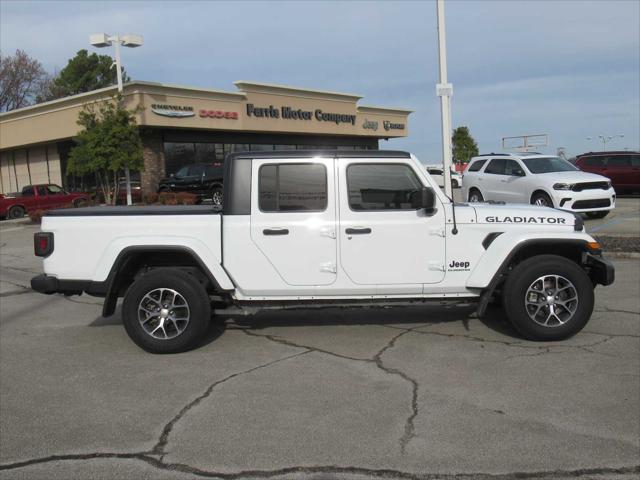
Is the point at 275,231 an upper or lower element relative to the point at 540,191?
lower

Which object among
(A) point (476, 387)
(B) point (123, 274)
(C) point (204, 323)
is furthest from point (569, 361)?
(B) point (123, 274)

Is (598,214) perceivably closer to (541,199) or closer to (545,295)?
(541,199)

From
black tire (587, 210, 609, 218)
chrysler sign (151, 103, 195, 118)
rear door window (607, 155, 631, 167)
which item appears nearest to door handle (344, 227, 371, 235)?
black tire (587, 210, 609, 218)

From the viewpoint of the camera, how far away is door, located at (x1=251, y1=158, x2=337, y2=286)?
223 inches

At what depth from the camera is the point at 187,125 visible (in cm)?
2903

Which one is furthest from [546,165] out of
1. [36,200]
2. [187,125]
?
[36,200]

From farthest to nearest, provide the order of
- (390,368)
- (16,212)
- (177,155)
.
→ (177,155), (16,212), (390,368)

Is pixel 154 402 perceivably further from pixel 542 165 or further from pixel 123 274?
pixel 542 165

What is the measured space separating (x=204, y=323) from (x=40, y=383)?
1.46 meters

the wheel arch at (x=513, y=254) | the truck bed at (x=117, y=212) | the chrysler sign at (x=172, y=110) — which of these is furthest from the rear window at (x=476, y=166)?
the chrysler sign at (x=172, y=110)

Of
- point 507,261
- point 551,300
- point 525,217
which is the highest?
point 525,217

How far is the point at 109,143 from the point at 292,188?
805 inches

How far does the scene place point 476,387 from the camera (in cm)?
464

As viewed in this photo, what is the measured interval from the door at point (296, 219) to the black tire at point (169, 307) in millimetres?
746
